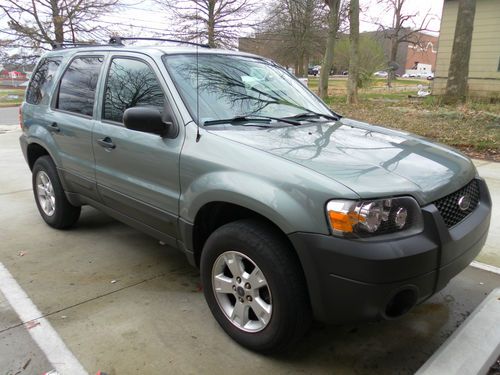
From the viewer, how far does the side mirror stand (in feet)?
9.37

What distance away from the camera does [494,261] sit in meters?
3.93

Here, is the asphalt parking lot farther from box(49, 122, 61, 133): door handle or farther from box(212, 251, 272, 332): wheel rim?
box(49, 122, 61, 133): door handle


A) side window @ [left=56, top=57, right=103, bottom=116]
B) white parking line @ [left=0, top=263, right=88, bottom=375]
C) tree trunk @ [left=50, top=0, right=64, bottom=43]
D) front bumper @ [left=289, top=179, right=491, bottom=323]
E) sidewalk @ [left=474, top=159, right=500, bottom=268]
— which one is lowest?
white parking line @ [left=0, top=263, right=88, bottom=375]

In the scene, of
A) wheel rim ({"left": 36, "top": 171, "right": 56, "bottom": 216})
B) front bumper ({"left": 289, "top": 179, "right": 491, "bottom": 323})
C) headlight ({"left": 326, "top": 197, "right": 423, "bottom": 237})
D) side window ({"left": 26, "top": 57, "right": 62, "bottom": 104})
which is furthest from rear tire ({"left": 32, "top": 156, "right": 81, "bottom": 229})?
headlight ({"left": 326, "top": 197, "right": 423, "bottom": 237})

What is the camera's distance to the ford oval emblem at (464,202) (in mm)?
2590

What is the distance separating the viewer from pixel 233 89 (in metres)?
3.33

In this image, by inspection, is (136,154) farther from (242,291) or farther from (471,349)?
(471,349)

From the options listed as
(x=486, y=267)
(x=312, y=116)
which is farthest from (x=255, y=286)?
(x=486, y=267)

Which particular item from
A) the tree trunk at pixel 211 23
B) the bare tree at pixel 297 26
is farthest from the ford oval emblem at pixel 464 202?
the bare tree at pixel 297 26

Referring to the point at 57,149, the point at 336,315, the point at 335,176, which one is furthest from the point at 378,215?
the point at 57,149

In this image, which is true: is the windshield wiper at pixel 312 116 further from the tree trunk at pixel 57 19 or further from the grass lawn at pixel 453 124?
the tree trunk at pixel 57 19

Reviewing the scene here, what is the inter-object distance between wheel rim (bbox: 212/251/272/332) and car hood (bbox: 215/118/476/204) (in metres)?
0.68

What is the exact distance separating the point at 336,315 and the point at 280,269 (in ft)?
1.19

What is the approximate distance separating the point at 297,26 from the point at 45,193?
105 ft
